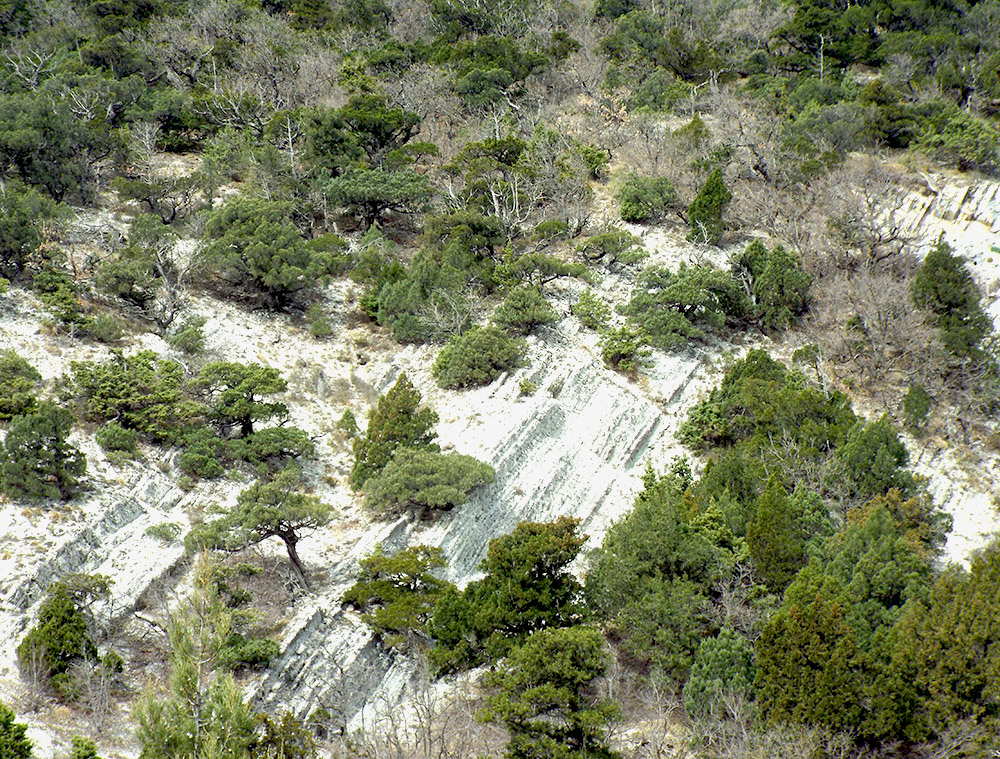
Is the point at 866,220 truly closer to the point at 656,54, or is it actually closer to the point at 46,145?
the point at 656,54

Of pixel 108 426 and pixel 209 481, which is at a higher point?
pixel 108 426

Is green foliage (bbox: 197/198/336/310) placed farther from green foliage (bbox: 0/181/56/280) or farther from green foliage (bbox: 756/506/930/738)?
green foliage (bbox: 756/506/930/738)

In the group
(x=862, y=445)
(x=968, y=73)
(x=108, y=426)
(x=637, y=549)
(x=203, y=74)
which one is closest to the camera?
(x=637, y=549)

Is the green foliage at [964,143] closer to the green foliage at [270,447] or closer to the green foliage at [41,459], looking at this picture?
the green foliage at [270,447]

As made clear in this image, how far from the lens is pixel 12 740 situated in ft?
68.8

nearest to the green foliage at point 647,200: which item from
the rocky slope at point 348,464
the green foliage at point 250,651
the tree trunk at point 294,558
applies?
the rocky slope at point 348,464

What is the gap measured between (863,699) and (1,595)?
23813mm

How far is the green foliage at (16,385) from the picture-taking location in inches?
1272

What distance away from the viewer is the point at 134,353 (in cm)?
3841

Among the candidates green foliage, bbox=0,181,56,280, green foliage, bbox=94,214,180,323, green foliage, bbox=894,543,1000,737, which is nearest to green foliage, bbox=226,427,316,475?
green foliage, bbox=94,214,180,323

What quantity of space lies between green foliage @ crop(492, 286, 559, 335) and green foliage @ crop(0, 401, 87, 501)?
704 inches

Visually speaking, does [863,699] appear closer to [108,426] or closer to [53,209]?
[108,426]

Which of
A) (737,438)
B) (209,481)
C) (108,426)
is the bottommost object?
(737,438)

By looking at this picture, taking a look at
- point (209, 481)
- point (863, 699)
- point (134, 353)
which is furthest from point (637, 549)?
point (134, 353)
